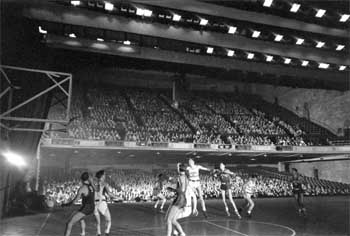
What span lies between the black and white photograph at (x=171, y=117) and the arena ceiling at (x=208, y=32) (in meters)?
0.07

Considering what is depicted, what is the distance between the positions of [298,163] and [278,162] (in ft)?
7.77

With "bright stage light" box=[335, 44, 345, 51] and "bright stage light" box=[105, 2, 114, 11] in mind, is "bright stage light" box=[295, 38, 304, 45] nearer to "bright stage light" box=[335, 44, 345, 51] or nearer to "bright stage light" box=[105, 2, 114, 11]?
"bright stage light" box=[335, 44, 345, 51]

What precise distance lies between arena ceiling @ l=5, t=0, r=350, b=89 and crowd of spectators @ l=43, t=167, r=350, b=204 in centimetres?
784

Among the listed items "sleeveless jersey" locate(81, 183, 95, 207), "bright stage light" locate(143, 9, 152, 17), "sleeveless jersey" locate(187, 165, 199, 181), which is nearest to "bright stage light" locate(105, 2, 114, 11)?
"bright stage light" locate(143, 9, 152, 17)

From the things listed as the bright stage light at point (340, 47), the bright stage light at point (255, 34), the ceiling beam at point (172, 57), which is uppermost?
the bright stage light at point (255, 34)

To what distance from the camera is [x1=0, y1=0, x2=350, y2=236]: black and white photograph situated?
1100 cm

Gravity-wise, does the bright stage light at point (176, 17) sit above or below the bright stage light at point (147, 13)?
above

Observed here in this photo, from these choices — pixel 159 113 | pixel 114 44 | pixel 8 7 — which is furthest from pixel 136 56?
pixel 159 113

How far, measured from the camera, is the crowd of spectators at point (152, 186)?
2129 cm

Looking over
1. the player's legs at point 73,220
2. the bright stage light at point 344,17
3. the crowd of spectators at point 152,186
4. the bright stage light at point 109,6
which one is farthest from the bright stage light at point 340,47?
the player's legs at point 73,220

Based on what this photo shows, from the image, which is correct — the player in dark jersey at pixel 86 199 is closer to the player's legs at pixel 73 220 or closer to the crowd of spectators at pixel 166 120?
the player's legs at pixel 73 220

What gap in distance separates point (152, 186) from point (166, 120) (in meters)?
7.78

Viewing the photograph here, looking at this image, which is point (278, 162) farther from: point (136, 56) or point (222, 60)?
point (136, 56)

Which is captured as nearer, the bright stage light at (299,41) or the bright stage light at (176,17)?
the bright stage light at (176,17)
